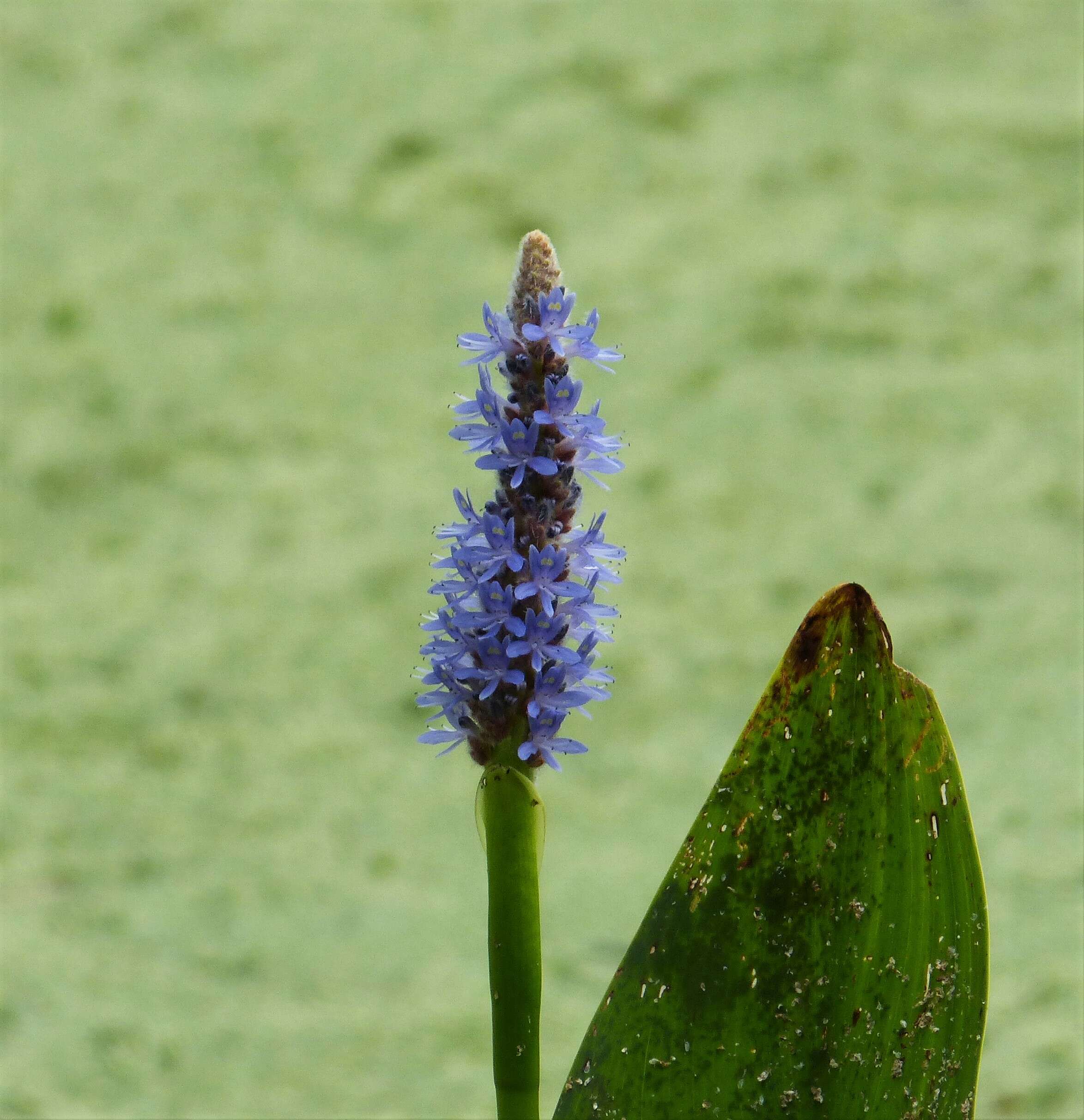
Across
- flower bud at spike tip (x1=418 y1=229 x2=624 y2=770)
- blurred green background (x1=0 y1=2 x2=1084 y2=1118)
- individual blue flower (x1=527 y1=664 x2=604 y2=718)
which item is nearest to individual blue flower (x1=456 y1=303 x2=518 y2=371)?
flower bud at spike tip (x1=418 y1=229 x2=624 y2=770)

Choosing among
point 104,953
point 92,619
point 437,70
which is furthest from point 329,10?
point 104,953

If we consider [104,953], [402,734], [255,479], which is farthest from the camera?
[255,479]

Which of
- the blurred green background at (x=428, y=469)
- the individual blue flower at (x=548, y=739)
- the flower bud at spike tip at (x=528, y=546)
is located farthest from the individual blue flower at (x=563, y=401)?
the blurred green background at (x=428, y=469)

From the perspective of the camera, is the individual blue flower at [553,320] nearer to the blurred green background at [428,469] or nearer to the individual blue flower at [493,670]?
the individual blue flower at [493,670]

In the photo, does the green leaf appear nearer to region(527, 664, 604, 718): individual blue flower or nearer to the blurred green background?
region(527, 664, 604, 718): individual blue flower

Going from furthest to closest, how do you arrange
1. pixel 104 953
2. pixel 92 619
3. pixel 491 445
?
pixel 92 619
pixel 104 953
pixel 491 445

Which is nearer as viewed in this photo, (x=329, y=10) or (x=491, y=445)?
(x=491, y=445)

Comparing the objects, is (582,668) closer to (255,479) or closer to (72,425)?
(255,479)
